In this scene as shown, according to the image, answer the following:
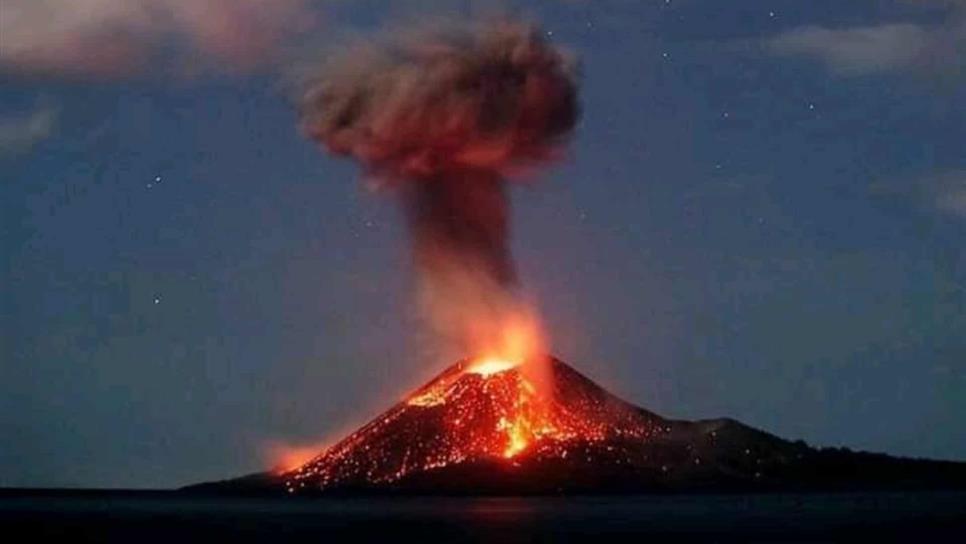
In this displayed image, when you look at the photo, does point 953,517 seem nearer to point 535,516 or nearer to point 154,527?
point 535,516

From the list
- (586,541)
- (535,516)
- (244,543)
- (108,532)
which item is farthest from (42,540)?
(535,516)

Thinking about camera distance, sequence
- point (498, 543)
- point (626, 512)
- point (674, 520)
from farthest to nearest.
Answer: point (626, 512) < point (674, 520) < point (498, 543)

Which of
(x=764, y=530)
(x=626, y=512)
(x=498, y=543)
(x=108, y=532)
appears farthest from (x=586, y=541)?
(x=626, y=512)

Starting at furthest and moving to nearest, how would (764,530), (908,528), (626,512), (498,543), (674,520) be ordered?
1. (626,512)
2. (674,520)
3. (908,528)
4. (764,530)
5. (498,543)

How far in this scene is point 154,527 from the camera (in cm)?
14975

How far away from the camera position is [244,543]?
372ft

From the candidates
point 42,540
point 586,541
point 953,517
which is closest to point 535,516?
point 953,517

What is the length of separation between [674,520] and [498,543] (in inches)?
2401

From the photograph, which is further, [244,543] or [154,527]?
[154,527]

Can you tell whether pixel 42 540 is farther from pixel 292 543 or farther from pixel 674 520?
pixel 674 520

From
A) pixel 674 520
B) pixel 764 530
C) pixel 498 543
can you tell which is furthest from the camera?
pixel 674 520

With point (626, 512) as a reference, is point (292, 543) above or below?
below

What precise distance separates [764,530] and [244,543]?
1583 inches

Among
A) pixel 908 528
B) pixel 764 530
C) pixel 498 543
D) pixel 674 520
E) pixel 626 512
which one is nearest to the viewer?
pixel 498 543
